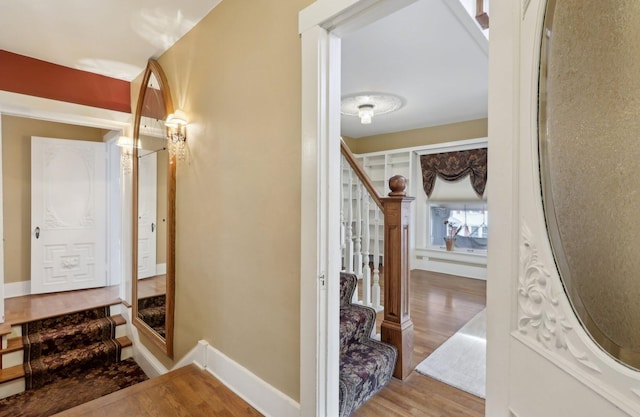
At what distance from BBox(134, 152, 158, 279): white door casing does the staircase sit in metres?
0.83

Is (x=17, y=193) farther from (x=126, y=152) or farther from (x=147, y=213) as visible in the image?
(x=147, y=213)

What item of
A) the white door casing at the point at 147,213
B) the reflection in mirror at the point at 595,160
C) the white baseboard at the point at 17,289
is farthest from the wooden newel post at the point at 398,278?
the white baseboard at the point at 17,289

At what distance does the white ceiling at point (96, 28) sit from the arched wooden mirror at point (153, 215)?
0.88ft

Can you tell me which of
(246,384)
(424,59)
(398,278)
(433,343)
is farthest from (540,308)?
(424,59)

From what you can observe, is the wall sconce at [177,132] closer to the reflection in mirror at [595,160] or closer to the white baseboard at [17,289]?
the reflection in mirror at [595,160]

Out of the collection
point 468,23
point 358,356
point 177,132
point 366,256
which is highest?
point 468,23

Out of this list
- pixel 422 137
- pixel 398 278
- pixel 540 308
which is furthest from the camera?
pixel 422 137

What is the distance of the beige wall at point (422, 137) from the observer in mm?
Result: 5098

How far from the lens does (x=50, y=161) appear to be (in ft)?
12.8

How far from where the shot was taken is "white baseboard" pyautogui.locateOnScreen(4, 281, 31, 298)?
3739 millimetres

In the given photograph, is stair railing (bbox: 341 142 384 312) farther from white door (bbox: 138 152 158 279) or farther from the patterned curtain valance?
the patterned curtain valance

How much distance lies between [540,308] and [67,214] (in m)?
Answer: 5.08

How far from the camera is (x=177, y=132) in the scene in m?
2.36

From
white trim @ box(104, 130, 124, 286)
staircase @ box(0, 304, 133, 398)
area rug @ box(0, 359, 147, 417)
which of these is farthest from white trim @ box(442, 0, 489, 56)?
white trim @ box(104, 130, 124, 286)
